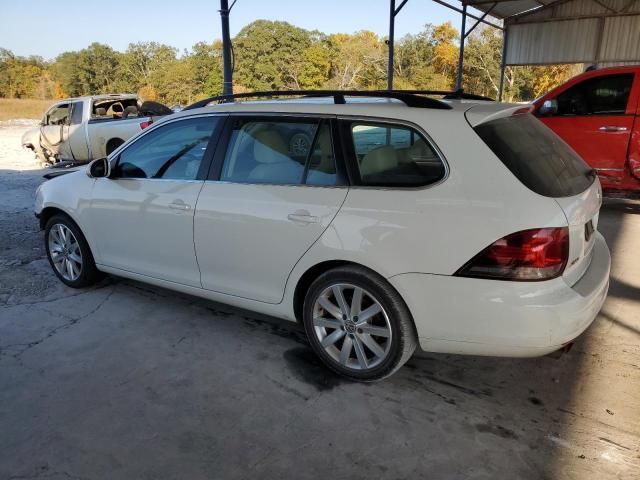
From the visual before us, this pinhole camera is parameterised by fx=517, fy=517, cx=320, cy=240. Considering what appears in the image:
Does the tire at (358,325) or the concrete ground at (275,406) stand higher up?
the tire at (358,325)

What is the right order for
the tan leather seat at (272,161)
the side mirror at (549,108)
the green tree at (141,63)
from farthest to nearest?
the green tree at (141,63)
the side mirror at (549,108)
the tan leather seat at (272,161)

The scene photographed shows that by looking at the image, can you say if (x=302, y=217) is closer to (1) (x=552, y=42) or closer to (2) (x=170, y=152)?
(2) (x=170, y=152)

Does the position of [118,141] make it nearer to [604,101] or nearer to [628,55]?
[604,101]

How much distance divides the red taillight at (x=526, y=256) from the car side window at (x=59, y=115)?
38.9 feet

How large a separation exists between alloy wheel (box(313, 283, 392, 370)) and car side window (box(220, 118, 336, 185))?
0.67 m

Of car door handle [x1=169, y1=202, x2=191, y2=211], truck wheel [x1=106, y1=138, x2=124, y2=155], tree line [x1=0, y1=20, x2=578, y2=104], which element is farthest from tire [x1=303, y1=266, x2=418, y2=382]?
tree line [x1=0, y1=20, x2=578, y2=104]

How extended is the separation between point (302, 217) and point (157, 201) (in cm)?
131

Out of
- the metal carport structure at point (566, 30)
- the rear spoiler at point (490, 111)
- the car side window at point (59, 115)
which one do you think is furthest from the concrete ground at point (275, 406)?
the metal carport structure at point (566, 30)

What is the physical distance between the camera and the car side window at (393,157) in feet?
8.96

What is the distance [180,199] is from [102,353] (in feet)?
3.81

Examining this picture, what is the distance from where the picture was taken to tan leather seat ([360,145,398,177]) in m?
2.88

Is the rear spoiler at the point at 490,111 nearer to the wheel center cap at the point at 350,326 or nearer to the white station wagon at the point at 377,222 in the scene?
the white station wagon at the point at 377,222

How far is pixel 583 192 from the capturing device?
2830 mm

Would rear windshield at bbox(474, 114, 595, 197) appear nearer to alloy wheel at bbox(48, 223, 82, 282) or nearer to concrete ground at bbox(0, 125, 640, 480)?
concrete ground at bbox(0, 125, 640, 480)
